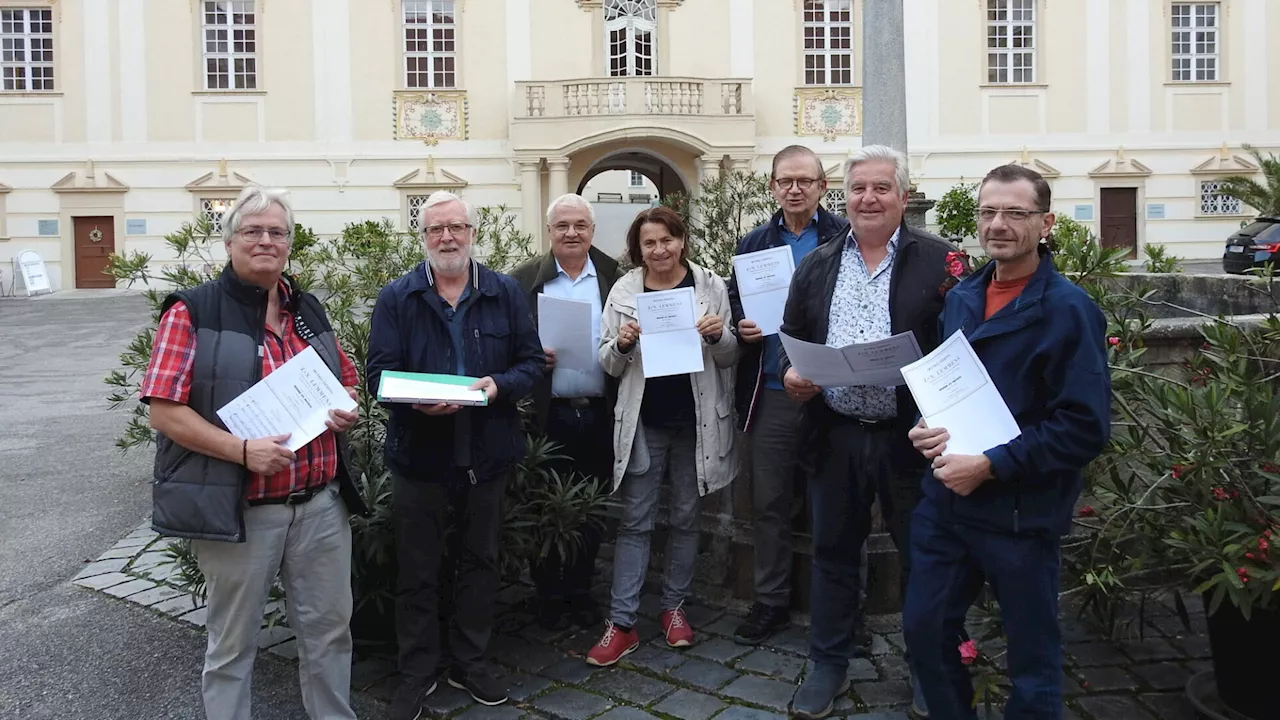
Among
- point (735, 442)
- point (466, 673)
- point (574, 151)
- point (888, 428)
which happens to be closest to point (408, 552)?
point (466, 673)

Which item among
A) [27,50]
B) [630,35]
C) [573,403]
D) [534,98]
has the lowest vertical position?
[573,403]

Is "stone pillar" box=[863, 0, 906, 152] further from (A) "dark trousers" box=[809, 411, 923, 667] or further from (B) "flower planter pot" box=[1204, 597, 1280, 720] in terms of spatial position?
(B) "flower planter pot" box=[1204, 597, 1280, 720]

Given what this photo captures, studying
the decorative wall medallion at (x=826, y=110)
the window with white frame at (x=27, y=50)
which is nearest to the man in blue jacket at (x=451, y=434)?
the decorative wall medallion at (x=826, y=110)

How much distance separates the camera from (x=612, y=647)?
423cm

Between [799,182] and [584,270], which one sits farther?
[584,270]

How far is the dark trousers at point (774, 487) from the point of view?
4238mm

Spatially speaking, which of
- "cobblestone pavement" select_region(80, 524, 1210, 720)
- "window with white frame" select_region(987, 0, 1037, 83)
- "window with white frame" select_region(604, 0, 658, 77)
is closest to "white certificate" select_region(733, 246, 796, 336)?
"cobblestone pavement" select_region(80, 524, 1210, 720)

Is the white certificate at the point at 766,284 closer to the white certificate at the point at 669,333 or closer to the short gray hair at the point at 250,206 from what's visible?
the white certificate at the point at 669,333

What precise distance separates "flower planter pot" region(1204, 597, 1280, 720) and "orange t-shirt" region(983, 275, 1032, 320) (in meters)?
1.42

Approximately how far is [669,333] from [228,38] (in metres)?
24.7

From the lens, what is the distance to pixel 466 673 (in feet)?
12.8

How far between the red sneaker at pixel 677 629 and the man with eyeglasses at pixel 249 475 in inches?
59.0

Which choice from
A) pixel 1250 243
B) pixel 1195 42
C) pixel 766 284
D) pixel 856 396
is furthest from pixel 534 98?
pixel 856 396

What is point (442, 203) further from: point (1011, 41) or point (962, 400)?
point (1011, 41)
